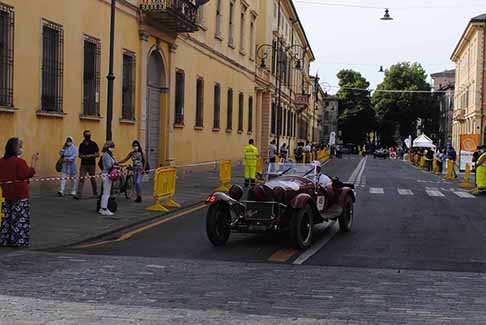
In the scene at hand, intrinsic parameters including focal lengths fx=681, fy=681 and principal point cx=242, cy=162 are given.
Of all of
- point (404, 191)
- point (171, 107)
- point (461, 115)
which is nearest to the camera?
point (404, 191)

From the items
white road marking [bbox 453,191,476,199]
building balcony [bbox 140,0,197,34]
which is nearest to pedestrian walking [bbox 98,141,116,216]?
building balcony [bbox 140,0,197,34]

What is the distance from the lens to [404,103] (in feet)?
343

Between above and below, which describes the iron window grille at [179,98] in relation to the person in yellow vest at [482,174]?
above

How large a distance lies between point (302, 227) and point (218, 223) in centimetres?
133

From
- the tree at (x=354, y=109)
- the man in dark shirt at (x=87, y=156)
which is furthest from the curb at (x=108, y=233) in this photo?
the tree at (x=354, y=109)

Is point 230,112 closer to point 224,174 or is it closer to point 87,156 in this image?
point 224,174

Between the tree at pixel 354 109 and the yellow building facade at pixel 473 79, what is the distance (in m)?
29.4

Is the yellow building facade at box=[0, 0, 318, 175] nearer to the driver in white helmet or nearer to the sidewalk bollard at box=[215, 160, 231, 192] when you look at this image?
the sidewalk bollard at box=[215, 160, 231, 192]

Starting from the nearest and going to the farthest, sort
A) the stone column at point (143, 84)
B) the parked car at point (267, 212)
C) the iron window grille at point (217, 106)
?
the parked car at point (267, 212), the stone column at point (143, 84), the iron window grille at point (217, 106)

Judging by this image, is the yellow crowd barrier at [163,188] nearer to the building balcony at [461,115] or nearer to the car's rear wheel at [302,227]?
the car's rear wheel at [302,227]

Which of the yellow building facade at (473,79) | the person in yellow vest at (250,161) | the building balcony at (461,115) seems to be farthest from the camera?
the building balcony at (461,115)

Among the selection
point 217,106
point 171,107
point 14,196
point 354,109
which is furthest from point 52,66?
point 354,109

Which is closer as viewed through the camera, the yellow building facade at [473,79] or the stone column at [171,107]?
the stone column at [171,107]

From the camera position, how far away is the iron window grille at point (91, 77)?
19.9 metres
